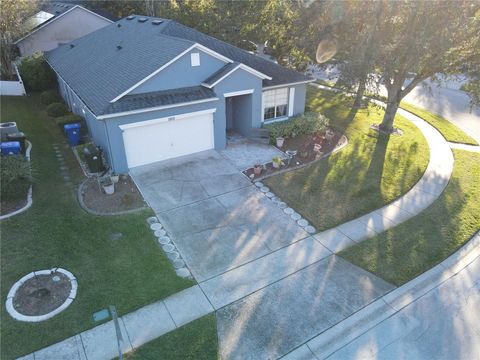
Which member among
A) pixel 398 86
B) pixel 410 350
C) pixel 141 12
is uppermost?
pixel 141 12

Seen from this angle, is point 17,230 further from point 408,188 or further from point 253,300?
point 408,188

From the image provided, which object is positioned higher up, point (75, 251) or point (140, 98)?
point (140, 98)

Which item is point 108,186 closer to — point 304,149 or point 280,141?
point 280,141

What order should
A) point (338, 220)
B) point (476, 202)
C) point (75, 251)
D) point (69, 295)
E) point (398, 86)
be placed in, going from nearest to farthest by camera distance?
point (69, 295), point (75, 251), point (338, 220), point (476, 202), point (398, 86)

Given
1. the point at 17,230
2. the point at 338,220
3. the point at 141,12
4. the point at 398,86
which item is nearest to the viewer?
the point at 17,230

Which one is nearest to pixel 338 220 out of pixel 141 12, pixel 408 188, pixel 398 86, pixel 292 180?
pixel 292 180

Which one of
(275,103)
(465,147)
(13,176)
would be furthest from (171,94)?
A: (465,147)

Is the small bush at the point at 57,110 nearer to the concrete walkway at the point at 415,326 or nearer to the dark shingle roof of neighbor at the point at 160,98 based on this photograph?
the dark shingle roof of neighbor at the point at 160,98

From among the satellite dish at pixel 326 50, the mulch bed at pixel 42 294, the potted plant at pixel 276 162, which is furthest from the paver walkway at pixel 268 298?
the satellite dish at pixel 326 50
